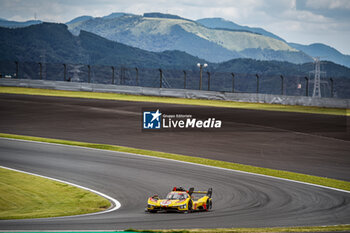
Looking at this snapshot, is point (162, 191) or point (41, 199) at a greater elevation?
point (162, 191)

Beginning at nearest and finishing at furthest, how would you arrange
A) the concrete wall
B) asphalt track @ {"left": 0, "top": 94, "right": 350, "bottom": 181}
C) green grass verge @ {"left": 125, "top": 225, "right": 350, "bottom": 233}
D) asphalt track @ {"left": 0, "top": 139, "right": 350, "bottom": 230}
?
green grass verge @ {"left": 125, "top": 225, "right": 350, "bottom": 233}, asphalt track @ {"left": 0, "top": 139, "right": 350, "bottom": 230}, asphalt track @ {"left": 0, "top": 94, "right": 350, "bottom": 181}, the concrete wall

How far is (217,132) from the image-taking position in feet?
102

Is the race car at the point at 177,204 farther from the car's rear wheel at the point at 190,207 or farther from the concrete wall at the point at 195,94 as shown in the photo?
the concrete wall at the point at 195,94

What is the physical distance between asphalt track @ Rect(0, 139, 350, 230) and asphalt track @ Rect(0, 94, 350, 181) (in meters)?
3.33

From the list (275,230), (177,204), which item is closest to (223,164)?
(177,204)

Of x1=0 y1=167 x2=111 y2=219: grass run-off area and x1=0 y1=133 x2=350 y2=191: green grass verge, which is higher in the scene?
x1=0 y1=133 x2=350 y2=191: green grass verge

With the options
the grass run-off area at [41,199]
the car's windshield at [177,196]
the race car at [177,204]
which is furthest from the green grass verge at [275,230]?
the grass run-off area at [41,199]

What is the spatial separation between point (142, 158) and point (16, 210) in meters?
8.98

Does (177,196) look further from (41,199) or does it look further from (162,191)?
(41,199)

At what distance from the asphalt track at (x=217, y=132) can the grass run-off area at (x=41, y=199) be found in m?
8.63

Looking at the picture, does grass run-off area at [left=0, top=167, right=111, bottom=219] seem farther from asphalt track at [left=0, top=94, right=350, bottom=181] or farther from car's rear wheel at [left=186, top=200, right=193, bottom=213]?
asphalt track at [left=0, top=94, right=350, bottom=181]

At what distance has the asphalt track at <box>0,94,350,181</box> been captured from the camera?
2306 cm

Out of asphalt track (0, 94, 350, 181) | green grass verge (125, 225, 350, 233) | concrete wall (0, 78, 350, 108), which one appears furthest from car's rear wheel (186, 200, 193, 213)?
concrete wall (0, 78, 350, 108)

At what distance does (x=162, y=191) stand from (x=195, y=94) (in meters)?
40.2
